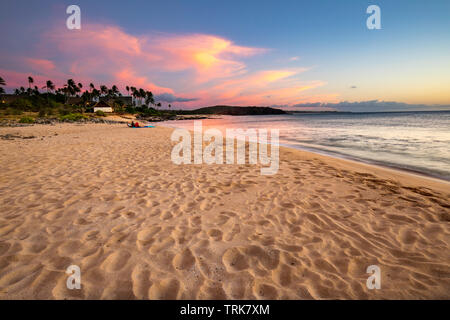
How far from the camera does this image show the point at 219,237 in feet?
11.4

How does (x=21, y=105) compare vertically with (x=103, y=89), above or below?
below

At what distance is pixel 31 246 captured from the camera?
10.1ft

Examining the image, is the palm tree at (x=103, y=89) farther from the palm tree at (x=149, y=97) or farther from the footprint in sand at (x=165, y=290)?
the footprint in sand at (x=165, y=290)

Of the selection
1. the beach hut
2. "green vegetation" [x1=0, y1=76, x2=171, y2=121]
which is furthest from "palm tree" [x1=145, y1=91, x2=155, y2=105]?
the beach hut

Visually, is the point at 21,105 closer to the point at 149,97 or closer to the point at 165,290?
the point at 165,290

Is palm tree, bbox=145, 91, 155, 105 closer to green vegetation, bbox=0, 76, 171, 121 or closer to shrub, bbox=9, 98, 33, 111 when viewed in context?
green vegetation, bbox=0, 76, 171, 121

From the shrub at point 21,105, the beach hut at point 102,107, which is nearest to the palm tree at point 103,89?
the beach hut at point 102,107

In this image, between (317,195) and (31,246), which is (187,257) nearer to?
(31,246)

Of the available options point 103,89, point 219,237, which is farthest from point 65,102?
point 219,237

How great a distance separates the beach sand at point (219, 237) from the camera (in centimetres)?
248

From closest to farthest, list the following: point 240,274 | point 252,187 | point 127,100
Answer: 1. point 240,274
2. point 252,187
3. point 127,100

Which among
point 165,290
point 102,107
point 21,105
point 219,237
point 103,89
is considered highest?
point 103,89

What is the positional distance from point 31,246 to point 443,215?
786 cm
